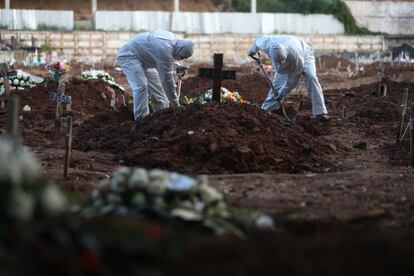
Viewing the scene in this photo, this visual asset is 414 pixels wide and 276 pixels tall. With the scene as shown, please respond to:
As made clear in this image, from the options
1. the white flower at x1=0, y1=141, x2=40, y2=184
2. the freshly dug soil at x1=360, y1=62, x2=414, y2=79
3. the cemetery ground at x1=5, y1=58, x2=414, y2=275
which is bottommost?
the freshly dug soil at x1=360, y1=62, x2=414, y2=79

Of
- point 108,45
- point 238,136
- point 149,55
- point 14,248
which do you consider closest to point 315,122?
point 149,55

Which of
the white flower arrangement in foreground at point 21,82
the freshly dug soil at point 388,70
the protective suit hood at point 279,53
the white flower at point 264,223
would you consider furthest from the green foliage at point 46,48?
the white flower at point 264,223

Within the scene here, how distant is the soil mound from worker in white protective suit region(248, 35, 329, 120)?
296 centimetres

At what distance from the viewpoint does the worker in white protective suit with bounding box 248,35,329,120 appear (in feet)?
57.5

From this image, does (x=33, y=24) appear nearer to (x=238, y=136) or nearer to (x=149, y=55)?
(x=149, y=55)

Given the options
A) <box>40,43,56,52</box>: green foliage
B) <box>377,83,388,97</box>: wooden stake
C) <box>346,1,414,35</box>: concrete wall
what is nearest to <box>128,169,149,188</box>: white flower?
<box>377,83,388,97</box>: wooden stake

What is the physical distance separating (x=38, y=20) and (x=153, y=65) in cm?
3038

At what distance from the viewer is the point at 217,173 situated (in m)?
12.5

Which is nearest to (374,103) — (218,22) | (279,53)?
(279,53)

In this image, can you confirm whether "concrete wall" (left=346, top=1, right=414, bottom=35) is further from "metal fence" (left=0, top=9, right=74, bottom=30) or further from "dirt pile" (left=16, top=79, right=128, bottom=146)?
"dirt pile" (left=16, top=79, right=128, bottom=146)

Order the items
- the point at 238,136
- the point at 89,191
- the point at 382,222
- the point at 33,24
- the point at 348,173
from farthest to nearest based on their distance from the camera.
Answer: the point at 33,24 → the point at 238,136 → the point at 348,173 → the point at 89,191 → the point at 382,222

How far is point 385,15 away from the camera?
177 ft

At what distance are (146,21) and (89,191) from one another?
125ft

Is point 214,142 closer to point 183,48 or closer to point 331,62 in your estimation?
point 183,48
